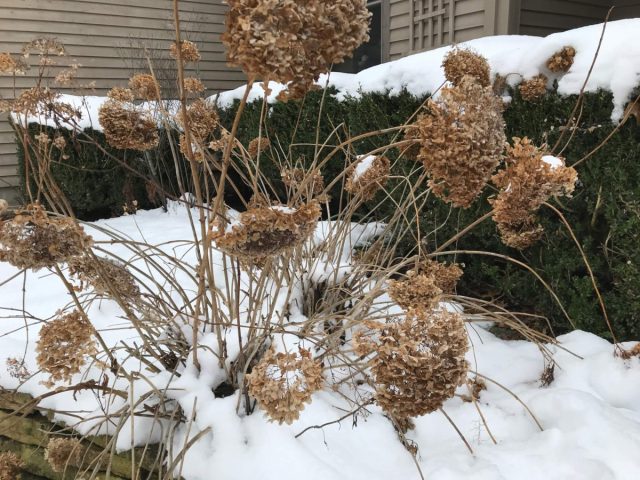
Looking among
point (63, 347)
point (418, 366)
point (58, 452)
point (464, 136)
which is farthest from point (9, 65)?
point (418, 366)

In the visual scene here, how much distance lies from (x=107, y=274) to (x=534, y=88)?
1991mm

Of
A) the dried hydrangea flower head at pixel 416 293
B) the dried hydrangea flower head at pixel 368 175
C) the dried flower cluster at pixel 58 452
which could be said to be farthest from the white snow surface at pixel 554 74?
the dried flower cluster at pixel 58 452

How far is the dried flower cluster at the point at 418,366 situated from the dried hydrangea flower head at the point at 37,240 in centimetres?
80

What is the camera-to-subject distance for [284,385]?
1213mm

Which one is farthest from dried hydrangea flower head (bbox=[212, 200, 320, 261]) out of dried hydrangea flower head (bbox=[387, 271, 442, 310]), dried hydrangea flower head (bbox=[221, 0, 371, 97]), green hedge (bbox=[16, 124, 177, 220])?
green hedge (bbox=[16, 124, 177, 220])

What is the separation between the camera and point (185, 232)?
3.81 meters

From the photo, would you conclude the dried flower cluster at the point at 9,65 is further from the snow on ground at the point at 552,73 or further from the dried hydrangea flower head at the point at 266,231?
the dried hydrangea flower head at the point at 266,231

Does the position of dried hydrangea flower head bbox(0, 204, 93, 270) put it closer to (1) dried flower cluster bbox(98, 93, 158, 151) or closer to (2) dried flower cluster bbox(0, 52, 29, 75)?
(1) dried flower cluster bbox(98, 93, 158, 151)

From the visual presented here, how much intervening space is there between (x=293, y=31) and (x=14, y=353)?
2.01 metres

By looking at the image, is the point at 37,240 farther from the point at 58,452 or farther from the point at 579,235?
the point at 579,235

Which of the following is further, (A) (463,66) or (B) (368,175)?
(B) (368,175)

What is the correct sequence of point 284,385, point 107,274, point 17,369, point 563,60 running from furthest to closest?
point 563,60 → point 17,369 → point 107,274 → point 284,385

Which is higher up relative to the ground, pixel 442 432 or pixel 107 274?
pixel 107 274

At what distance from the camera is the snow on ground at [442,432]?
1.37 meters
